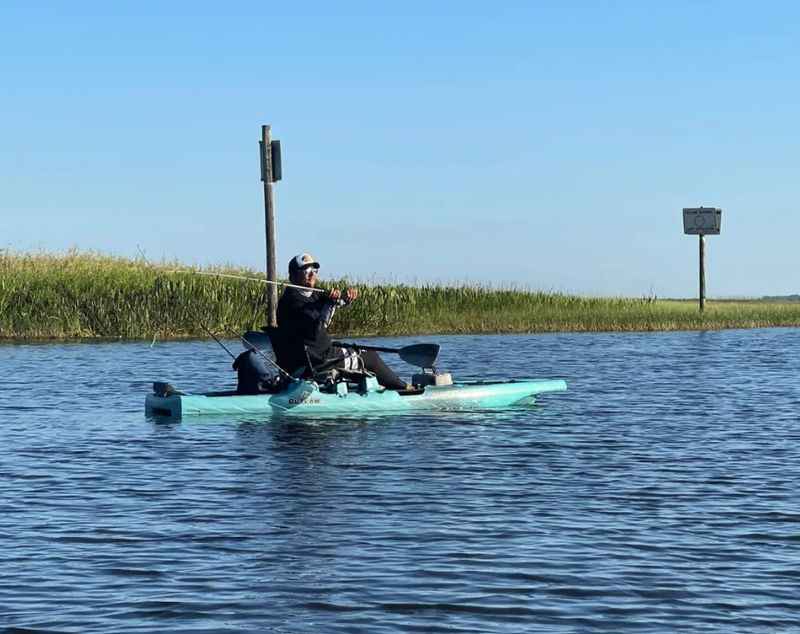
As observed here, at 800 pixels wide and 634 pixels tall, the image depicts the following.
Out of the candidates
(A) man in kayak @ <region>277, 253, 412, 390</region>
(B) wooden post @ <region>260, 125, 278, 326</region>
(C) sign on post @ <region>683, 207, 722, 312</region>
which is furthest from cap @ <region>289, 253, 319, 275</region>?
(C) sign on post @ <region>683, 207, 722, 312</region>

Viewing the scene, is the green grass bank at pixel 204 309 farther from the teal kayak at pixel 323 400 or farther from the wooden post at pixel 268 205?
the teal kayak at pixel 323 400

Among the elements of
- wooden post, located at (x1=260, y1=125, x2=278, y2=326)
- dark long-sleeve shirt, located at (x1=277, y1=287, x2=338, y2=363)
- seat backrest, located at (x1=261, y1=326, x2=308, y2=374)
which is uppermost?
wooden post, located at (x1=260, y1=125, x2=278, y2=326)

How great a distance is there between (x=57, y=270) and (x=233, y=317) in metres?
6.20

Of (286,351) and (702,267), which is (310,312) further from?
(702,267)

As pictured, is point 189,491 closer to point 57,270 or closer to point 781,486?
point 781,486

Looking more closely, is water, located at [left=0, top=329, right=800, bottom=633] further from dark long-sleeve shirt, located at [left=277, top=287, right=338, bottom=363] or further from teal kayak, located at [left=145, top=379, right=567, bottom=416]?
dark long-sleeve shirt, located at [left=277, top=287, right=338, bottom=363]

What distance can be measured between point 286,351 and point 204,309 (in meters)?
20.9

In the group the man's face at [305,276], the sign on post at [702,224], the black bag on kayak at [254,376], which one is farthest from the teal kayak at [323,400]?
the sign on post at [702,224]

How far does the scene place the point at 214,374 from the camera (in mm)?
27359

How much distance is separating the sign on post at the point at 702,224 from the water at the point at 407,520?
1319 inches

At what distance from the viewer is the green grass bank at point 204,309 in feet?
126

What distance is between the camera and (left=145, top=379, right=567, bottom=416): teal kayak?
58.3ft

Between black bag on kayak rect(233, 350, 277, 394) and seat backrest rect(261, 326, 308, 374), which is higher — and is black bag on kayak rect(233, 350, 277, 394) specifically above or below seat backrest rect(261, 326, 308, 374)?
below

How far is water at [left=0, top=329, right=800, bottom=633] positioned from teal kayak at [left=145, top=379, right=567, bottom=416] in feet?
0.72
